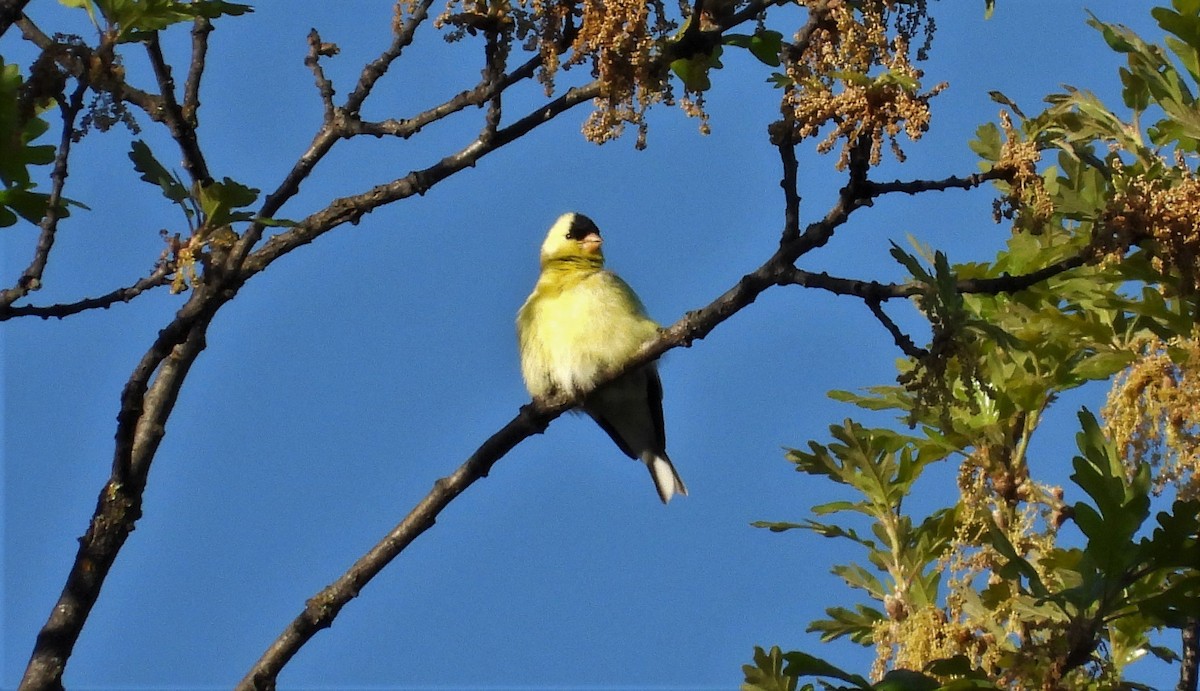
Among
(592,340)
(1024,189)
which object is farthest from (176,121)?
(592,340)

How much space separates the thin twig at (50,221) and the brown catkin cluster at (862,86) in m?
1.63

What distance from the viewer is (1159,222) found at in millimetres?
2768

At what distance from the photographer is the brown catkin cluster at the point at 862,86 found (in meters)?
2.62

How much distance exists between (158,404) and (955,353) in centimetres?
211

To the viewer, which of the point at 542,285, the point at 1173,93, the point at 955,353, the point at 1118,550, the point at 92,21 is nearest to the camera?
the point at 955,353

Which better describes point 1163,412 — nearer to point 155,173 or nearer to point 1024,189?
point 1024,189

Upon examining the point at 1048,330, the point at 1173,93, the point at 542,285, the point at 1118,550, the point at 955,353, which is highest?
the point at 542,285

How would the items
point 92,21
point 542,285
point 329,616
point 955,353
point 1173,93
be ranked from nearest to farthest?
point 955,353, point 92,21, point 1173,93, point 329,616, point 542,285

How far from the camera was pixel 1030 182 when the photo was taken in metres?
2.81

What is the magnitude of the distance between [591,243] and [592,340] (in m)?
0.99

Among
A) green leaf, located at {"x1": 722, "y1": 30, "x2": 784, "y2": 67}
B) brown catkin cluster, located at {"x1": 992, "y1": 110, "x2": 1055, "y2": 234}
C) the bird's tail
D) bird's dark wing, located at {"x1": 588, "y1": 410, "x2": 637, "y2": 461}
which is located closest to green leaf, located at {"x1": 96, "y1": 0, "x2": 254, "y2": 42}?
green leaf, located at {"x1": 722, "y1": 30, "x2": 784, "y2": 67}

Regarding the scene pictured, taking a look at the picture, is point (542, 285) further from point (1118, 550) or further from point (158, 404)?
point (1118, 550)

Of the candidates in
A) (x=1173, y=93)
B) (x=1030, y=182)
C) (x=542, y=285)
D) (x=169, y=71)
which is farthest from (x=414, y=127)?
(x=542, y=285)

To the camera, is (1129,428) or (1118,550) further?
(1129,428)
